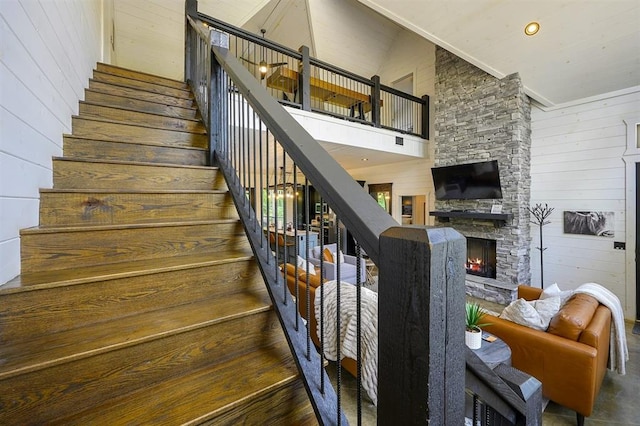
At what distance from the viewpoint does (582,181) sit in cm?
426

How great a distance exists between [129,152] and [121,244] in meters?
0.85

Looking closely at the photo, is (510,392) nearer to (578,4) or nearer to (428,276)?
(428,276)

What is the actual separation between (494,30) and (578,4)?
2.69ft

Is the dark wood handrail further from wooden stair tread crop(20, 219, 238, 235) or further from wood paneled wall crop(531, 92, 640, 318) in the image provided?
wood paneled wall crop(531, 92, 640, 318)

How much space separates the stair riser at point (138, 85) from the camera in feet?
8.82

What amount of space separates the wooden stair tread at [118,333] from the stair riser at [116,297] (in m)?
0.04

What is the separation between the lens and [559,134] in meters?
4.51

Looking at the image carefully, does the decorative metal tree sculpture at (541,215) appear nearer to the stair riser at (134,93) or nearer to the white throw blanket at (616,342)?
the white throw blanket at (616,342)

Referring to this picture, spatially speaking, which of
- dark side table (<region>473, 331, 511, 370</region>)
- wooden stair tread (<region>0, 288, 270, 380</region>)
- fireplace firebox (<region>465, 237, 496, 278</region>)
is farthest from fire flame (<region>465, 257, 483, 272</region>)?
wooden stair tread (<region>0, 288, 270, 380</region>)

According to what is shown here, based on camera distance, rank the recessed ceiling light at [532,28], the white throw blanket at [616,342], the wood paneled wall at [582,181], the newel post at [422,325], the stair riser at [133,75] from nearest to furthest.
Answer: the newel post at [422,325] → the white throw blanket at [616,342] → the stair riser at [133,75] → the recessed ceiling light at [532,28] → the wood paneled wall at [582,181]

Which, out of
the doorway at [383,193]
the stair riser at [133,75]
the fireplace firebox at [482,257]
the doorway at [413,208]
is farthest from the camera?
the doorway at [383,193]

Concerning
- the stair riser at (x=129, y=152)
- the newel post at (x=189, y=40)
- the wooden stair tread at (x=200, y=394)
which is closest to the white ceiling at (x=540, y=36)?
the newel post at (x=189, y=40)

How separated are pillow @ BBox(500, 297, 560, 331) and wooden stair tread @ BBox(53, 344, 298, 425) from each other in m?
2.03

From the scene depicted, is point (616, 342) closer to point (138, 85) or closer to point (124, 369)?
point (124, 369)
